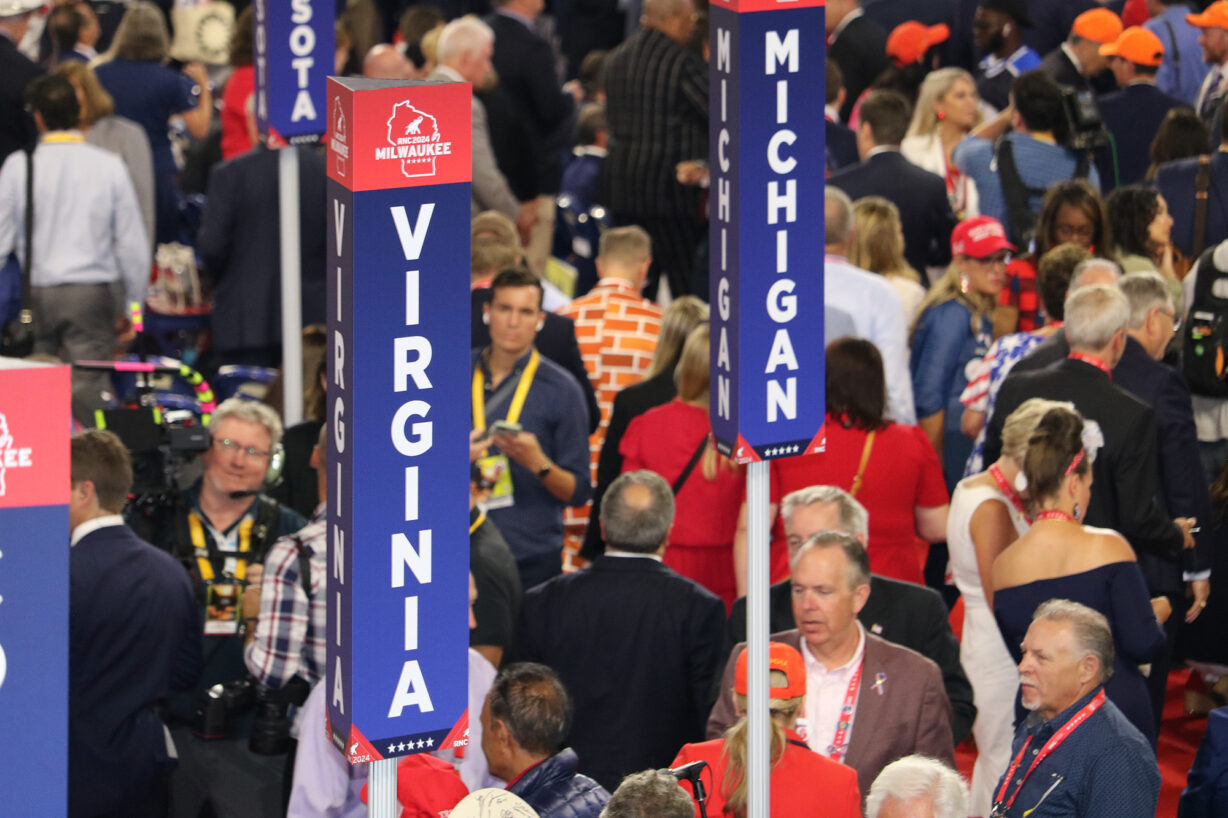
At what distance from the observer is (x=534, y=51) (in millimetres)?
10508

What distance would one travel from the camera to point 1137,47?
9.71m

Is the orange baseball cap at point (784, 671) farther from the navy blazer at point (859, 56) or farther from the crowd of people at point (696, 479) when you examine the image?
the navy blazer at point (859, 56)

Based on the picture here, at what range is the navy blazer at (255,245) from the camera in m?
8.52

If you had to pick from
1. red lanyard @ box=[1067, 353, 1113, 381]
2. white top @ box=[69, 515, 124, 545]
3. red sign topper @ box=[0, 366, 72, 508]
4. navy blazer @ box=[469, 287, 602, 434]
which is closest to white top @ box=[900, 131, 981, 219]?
navy blazer @ box=[469, 287, 602, 434]

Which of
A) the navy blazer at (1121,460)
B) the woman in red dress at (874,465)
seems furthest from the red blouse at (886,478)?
the navy blazer at (1121,460)

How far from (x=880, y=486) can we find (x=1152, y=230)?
6.93 feet

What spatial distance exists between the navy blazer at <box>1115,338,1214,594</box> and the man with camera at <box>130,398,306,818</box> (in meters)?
2.77

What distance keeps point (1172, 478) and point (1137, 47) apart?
13.5 feet

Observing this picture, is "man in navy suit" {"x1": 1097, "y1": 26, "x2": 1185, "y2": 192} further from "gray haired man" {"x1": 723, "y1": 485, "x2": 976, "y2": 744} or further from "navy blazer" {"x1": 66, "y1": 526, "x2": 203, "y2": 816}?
"navy blazer" {"x1": 66, "y1": 526, "x2": 203, "y2": 816}

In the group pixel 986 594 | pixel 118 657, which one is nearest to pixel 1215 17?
pixel 986 594

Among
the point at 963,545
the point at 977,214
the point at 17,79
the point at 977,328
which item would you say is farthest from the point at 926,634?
the point at 17,79

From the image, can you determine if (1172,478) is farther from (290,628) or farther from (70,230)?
(70,230)

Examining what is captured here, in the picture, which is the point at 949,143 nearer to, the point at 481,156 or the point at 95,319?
the point at 481,156

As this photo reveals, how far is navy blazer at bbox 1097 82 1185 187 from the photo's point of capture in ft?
32.4
